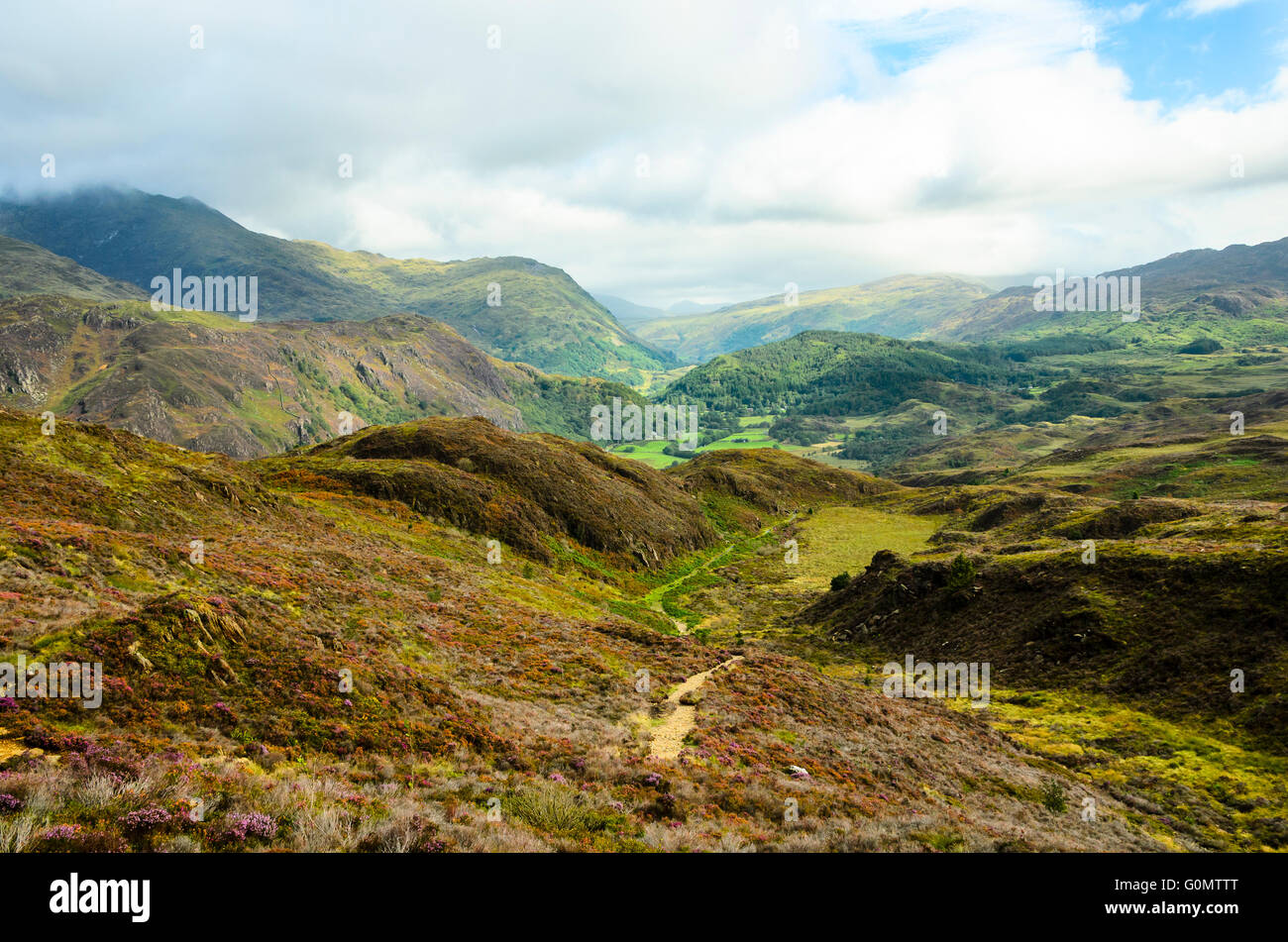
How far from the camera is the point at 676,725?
84.4 feet

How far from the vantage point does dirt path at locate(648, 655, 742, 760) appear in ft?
74.3

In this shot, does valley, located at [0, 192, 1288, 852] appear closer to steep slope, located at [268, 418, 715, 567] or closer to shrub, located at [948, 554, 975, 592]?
shrub, located at [948, 554, 975, 592]

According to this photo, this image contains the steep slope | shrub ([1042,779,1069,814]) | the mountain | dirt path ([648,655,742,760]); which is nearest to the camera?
the mountain

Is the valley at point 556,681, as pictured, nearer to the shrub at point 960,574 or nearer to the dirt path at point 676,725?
the dirt path at point 676,725

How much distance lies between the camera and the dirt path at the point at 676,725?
22.6m

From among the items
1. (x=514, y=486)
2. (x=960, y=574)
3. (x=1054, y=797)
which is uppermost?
(x=514, y=486)

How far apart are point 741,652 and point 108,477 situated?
42.9 meters

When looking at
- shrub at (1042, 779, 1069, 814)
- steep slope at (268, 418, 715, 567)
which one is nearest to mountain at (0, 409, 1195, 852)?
shrub at (1042, 779, 1069, 814)

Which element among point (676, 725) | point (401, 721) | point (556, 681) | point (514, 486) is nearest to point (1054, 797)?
point (676, 725)

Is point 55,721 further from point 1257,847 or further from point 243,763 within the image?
point 1257,847

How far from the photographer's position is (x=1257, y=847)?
22.2 metres

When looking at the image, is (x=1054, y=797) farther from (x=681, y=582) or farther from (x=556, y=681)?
(x=681, y=582)
